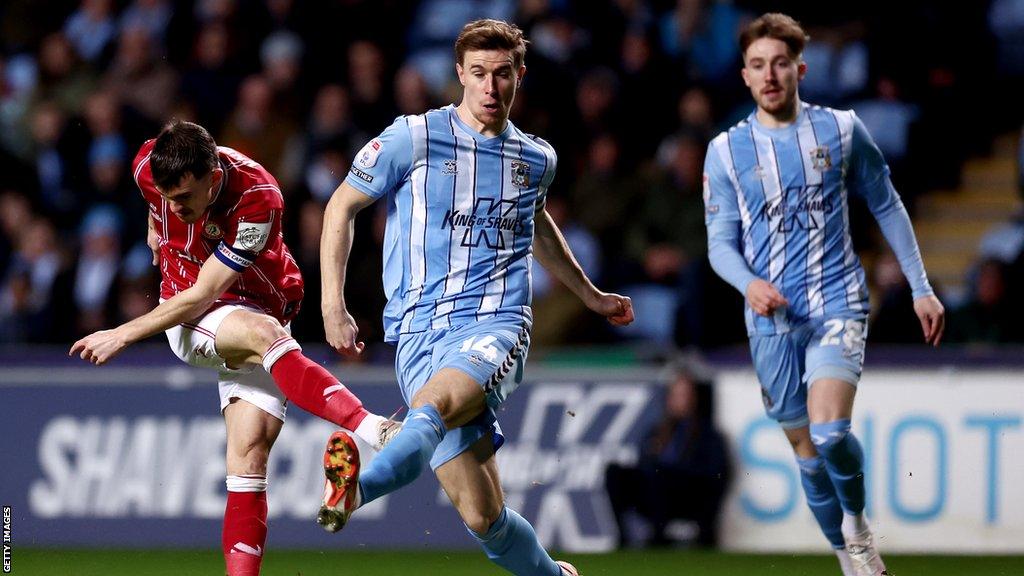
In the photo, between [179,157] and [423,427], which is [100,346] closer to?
[179,157]

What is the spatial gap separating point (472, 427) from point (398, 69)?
7094 millimetres

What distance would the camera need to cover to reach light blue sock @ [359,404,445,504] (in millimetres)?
5039

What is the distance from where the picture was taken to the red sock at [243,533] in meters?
6.28

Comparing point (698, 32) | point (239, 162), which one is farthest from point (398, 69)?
point (239, 162)

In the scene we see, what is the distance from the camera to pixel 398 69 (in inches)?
489

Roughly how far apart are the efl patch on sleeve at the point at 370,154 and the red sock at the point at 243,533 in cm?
145

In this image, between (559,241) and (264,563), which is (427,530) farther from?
(559,241)

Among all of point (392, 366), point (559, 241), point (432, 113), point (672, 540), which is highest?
point (432, 113)

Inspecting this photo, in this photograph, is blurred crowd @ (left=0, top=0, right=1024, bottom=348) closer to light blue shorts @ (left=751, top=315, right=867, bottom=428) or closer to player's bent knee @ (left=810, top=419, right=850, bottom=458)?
light blue shorts @ (left=751, top=315, right=867, bottom=428)

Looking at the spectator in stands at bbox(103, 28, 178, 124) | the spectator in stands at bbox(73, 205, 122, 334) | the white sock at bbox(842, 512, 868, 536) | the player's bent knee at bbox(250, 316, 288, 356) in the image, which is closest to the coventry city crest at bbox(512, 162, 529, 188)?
the player's bent knee at bbox(250, 316, 288, 356)

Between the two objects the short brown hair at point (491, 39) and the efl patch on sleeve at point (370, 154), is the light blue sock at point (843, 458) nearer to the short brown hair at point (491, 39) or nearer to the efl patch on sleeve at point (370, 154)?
the short brown hair at point (491, 39)

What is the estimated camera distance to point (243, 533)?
6.29 m

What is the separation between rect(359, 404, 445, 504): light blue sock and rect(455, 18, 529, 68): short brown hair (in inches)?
51.9

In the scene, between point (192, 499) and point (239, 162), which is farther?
point (192, 499)
